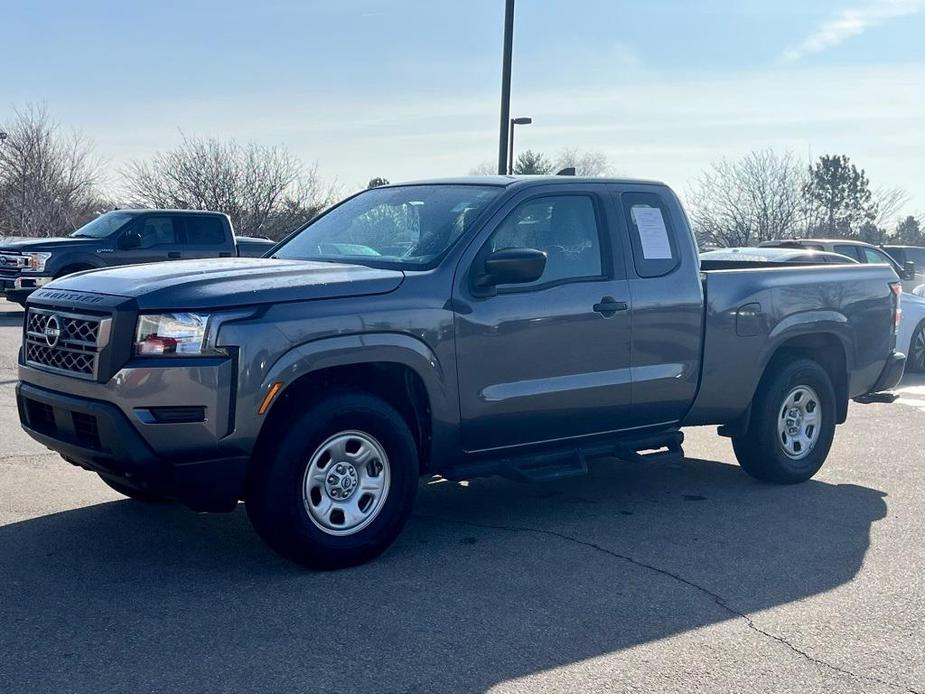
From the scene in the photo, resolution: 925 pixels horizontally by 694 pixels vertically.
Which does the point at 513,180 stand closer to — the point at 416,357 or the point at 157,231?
the point at 416,357

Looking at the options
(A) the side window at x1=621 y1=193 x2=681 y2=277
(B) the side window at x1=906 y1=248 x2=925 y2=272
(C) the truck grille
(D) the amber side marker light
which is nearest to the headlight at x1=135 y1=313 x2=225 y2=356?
(C) the truck grille

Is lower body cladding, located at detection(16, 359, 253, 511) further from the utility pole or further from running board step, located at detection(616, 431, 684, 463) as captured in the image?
the utility pole

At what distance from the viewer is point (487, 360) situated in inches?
226

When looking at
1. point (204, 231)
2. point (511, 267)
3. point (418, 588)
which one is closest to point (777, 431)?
point (511, 267)

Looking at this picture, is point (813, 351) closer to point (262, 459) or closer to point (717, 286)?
point (717, 286)

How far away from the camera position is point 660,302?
654cm

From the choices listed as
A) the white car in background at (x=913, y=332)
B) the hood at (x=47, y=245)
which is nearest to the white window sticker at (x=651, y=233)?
the white car in background at (x=913, y=332)

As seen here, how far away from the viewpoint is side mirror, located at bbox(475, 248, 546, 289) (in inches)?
220

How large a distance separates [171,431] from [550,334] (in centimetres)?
212

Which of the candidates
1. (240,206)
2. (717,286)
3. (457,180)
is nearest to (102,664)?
(457,180)

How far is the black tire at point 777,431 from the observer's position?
7281 mm

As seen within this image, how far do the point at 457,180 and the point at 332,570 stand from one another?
8.16 feet

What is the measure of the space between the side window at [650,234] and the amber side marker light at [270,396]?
247cm

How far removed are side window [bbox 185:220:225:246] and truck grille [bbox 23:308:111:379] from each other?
12841 mm
